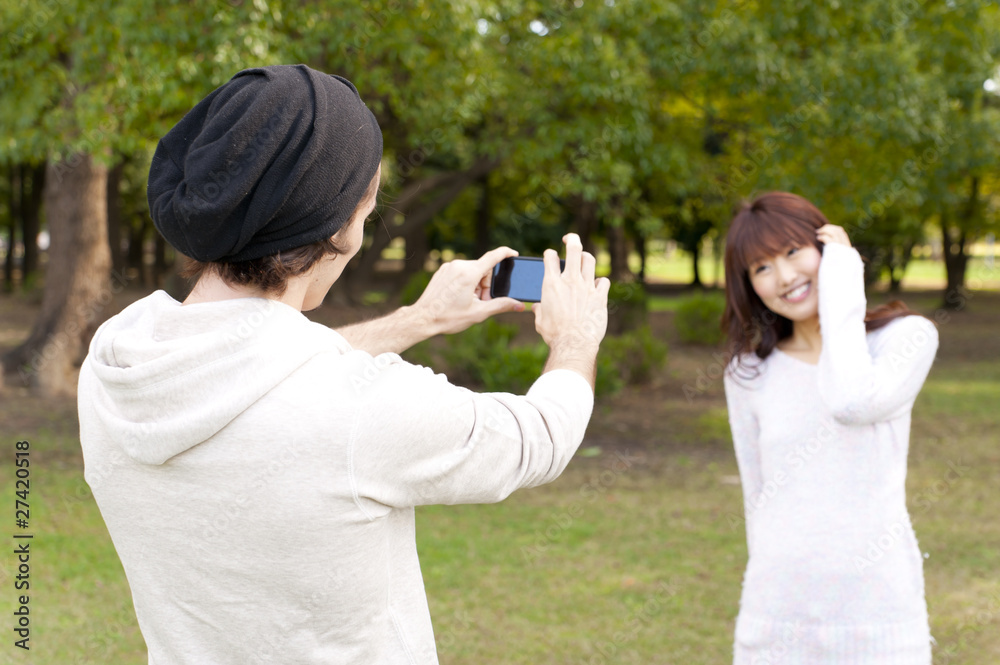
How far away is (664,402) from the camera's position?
467 inches

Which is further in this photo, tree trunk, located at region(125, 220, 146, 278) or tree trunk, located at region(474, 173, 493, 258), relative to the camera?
tree trunk, located at region(125, 220, 146, 278)

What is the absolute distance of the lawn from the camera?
4.84 m

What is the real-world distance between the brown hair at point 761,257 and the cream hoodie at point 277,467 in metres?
1.65

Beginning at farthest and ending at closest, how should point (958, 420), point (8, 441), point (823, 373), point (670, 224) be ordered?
1. point (670, 224)
2. point (958, 420)
3. point (8, 441)
4. point (823, 373)

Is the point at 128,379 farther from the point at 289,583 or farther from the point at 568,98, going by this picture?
the point at 568,98

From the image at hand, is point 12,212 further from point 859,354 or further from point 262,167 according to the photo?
point 262,167

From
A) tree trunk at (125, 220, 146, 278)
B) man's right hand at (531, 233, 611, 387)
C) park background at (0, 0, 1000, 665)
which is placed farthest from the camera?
tree trunk at (125, 220, 146, 278)

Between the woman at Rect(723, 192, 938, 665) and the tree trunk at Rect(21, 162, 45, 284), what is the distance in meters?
26.7

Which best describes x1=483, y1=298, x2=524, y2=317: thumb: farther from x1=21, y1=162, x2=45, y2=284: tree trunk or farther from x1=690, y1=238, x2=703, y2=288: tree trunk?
x1=690, y1=238, x2=703, y2=288: tree trunk

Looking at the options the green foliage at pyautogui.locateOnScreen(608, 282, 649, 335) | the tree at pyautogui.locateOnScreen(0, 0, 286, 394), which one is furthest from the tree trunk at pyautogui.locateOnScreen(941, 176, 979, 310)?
the tree at pyautogui.locateOnScreen(0, 0, 286, 394)

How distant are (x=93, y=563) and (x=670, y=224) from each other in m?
25.9

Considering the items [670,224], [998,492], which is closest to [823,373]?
[998,492]

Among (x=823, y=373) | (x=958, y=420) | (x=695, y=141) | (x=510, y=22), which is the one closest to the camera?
(x=823, y=373)

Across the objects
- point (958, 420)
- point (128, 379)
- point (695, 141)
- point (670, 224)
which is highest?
point (128, 379)
